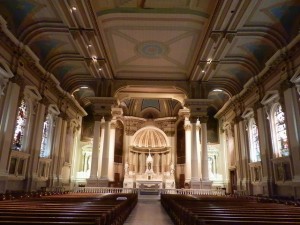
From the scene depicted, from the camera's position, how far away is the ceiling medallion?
43.5ft

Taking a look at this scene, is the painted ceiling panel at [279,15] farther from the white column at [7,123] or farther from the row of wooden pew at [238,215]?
the white column at [7,123]

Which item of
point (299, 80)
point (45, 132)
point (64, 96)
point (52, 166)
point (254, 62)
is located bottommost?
point (52, 166)

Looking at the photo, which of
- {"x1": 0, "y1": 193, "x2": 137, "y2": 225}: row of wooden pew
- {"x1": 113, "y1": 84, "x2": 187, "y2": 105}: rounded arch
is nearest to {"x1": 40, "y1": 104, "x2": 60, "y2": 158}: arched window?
{"x1": 113, "y1": 84, "x2": 187, "y2": 105}: rounded arch

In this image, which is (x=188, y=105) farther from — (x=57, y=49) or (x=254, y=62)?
(x=57, y=49)

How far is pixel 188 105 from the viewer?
1647 centimetres

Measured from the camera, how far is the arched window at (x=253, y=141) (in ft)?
48.3

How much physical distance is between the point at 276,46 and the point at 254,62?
2226 millimetres

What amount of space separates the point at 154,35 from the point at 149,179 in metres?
13.2

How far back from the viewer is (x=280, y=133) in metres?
11.9

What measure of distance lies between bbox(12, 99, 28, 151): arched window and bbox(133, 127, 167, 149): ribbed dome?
13.4 meters

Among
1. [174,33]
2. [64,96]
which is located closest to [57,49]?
[64,96]

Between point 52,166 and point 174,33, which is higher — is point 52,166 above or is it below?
below

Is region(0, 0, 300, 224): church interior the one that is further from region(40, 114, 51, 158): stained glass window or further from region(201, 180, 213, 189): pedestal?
region(201, 180, 213, 189): pedestal

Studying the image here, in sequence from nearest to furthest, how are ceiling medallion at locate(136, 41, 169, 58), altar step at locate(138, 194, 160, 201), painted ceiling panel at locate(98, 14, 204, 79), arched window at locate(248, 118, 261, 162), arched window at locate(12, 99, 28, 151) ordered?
1. painted ceiling panel at locate(98, 14, 204, 79)
2. arched window at locate(12, 99, 28, 151)
3. ceiling medallion at locate(136, 41, 169, 58)
4. arched window at locate(248, 118, 261, 162)
5. altar step at locate(138, 194, 160, 201)
